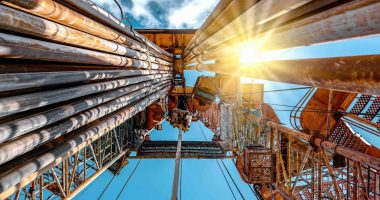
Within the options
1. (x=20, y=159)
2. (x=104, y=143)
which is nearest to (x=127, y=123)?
(x=104, y=143)

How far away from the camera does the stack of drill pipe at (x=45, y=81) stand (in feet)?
5.08

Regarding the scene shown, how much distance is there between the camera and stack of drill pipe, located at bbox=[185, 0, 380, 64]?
1.19 metres

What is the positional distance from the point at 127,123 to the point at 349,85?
37.6ft

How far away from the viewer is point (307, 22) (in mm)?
1632

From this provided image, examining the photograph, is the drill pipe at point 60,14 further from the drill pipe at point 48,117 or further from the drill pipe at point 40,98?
the drill pipe at point 48,117

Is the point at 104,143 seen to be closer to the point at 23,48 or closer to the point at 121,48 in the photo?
the point at 121,48

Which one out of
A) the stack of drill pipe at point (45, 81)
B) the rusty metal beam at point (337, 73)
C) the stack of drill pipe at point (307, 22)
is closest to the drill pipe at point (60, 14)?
the stack of drill pipe at point (45, 81)

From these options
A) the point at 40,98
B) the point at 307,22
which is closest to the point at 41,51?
the point at 40,98

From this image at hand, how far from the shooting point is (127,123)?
11680mm

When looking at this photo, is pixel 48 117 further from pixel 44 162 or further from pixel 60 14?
pixel 60 14

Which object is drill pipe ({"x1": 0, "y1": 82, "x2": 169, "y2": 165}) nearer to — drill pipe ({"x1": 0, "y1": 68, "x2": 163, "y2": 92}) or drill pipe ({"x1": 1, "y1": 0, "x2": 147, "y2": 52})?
drill pipe ({"x1": 0, "y1": 68, "x2": 163, "y2": 92})

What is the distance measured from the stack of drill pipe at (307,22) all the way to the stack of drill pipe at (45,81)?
1.97 metres

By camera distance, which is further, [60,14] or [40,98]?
[60,14]

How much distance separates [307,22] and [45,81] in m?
2.43
